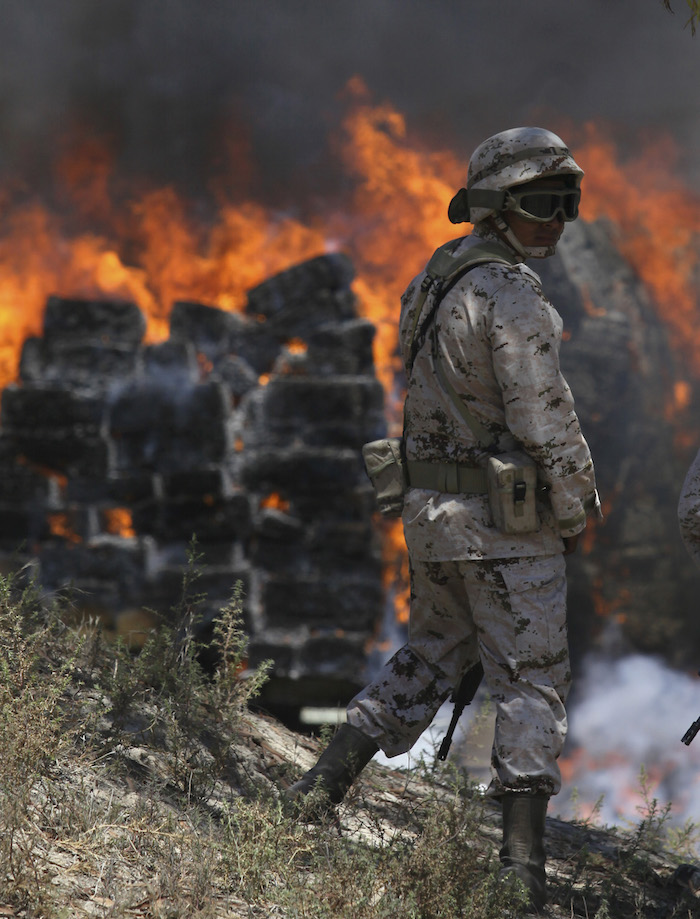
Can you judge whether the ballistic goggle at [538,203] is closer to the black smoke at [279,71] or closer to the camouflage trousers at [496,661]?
the camouflage trousers at [496,661]

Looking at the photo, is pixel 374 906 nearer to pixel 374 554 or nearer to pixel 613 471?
pixel 374 554

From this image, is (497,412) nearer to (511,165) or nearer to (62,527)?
(511,165)

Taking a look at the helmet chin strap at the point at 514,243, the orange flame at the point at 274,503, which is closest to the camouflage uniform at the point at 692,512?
the helmet chin strap at the point at 514,243

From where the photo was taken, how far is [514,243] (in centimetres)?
281

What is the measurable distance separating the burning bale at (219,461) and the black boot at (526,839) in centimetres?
368

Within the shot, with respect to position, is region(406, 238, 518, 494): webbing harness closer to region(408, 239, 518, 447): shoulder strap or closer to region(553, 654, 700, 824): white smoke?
region(408, 239, 518, 447): shoulder strap

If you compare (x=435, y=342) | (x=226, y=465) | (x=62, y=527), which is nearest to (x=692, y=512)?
(x=435, y=342)

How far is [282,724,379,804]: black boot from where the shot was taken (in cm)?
281

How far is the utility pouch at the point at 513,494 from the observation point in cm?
256

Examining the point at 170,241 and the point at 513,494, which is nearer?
the point at 513,494

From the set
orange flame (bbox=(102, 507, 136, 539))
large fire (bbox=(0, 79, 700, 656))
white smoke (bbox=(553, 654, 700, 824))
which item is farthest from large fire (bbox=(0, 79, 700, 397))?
white smoke (bbox=(553, 654, 700, 824))

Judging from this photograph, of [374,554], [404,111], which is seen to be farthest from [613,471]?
[404,111]

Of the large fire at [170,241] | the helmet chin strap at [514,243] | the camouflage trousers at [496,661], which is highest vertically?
the large fire at [170,241]

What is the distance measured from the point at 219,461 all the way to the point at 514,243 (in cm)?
388
